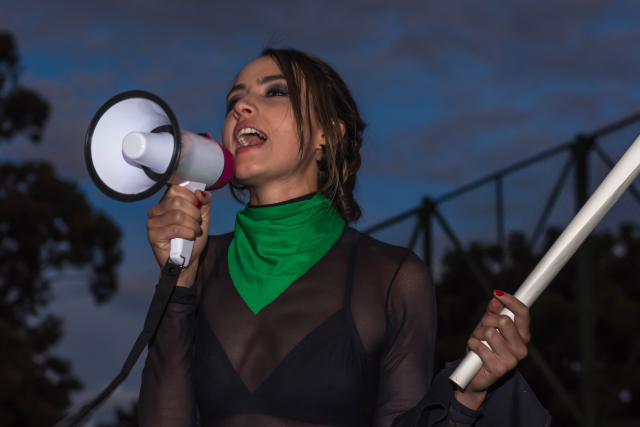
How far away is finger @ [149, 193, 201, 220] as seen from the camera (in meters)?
1.92

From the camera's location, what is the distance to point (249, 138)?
2.19 meters

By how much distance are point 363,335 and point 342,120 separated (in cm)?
88

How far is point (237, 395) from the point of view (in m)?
2.04

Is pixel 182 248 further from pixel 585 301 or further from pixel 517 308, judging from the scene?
pixel 585 301

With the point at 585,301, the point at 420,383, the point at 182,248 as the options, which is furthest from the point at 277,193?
the point at 585,301

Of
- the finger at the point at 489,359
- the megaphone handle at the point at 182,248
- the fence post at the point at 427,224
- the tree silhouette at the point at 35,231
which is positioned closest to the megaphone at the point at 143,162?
the megaphone handle at the point at 182,248

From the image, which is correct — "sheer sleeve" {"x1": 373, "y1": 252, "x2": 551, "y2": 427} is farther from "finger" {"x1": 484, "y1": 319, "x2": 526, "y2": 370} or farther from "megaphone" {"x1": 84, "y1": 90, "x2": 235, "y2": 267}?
"megaphone" {"x1": 84, "y1": 90, "x2": 235, "y2": 267}

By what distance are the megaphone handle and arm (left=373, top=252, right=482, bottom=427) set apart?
2.13ft

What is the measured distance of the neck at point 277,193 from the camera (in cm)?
231

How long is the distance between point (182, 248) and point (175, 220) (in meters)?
0.09

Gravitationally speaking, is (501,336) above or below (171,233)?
below

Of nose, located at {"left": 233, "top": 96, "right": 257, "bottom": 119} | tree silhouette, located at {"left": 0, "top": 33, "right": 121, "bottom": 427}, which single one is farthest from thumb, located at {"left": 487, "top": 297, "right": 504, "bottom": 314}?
tree silhouette, located at {"left": 0, "top": 33, "right": 121, "bottom": 427}

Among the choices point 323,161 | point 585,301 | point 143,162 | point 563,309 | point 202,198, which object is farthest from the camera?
point 563,309

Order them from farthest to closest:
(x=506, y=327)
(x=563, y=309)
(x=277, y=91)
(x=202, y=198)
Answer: (x=563, y=309) < (x=277, y=91) < (x=202, y=198) < (x=506, y=327)
